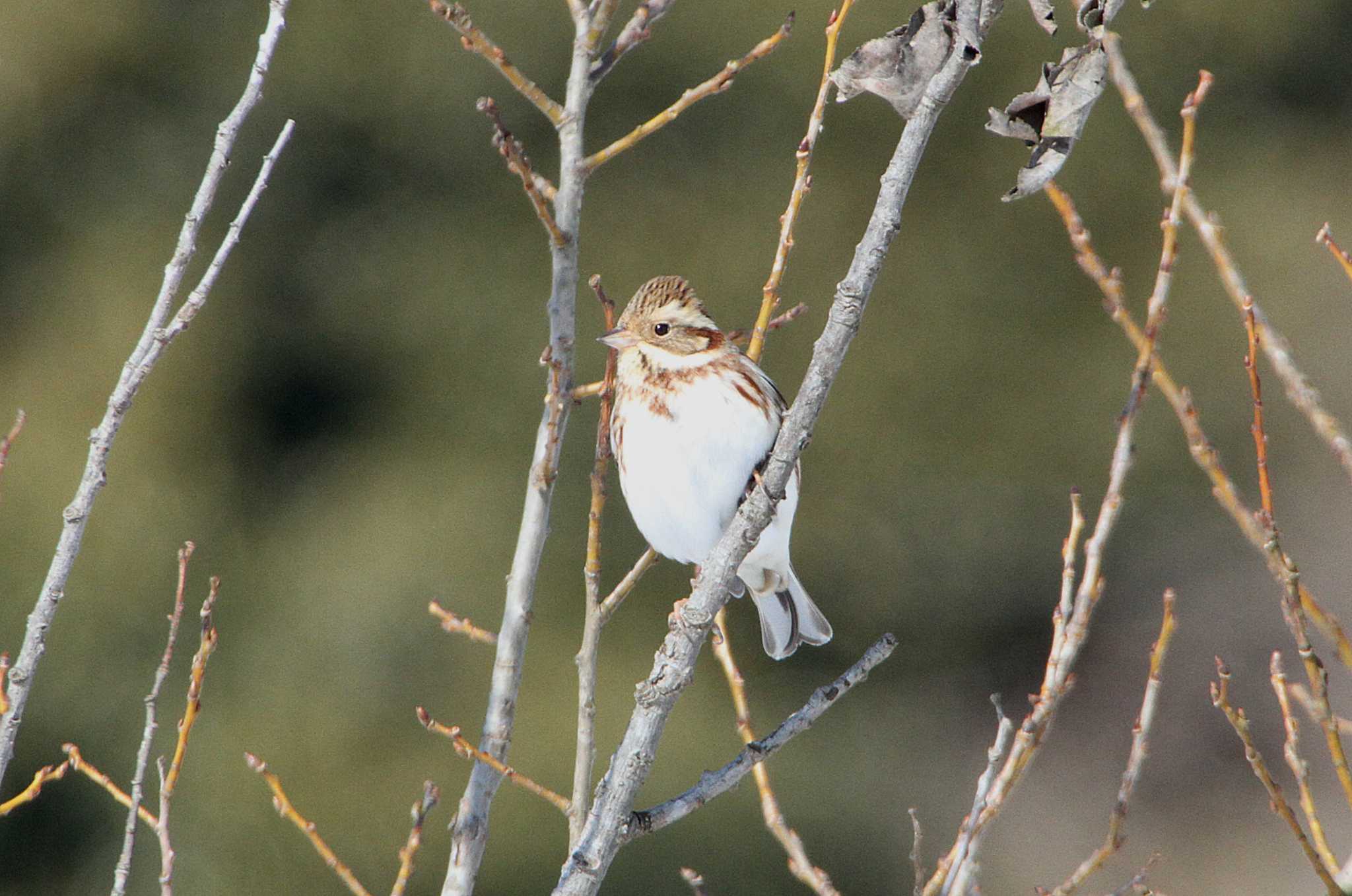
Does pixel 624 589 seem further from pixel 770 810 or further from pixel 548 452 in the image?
pixel 770 810

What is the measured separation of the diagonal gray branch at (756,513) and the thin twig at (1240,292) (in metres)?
0.22

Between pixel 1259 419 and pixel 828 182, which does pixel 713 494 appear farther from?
pixel 828 182

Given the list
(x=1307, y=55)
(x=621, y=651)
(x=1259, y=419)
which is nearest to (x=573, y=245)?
(x=1259, y=419)

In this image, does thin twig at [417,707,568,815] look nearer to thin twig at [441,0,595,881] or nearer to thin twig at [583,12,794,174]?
thin twig at [441,0,595,881]

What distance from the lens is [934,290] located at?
820 centimetres

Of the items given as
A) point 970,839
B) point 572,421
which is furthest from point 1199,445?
point 572,421

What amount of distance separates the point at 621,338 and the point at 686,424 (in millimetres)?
222

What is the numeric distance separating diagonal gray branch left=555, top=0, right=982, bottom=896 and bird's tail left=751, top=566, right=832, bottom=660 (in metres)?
1.41

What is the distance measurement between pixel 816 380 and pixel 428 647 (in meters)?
6.02

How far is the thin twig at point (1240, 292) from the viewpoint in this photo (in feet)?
6.67

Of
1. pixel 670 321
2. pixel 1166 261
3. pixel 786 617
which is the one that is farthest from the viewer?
pixel 786 617

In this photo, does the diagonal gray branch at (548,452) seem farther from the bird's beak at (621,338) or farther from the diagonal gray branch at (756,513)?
the bird's beak at (621,338)

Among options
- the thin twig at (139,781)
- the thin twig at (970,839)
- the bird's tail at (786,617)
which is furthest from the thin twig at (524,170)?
the bird's tail at (786,617)

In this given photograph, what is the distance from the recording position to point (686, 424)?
3.11 meters
